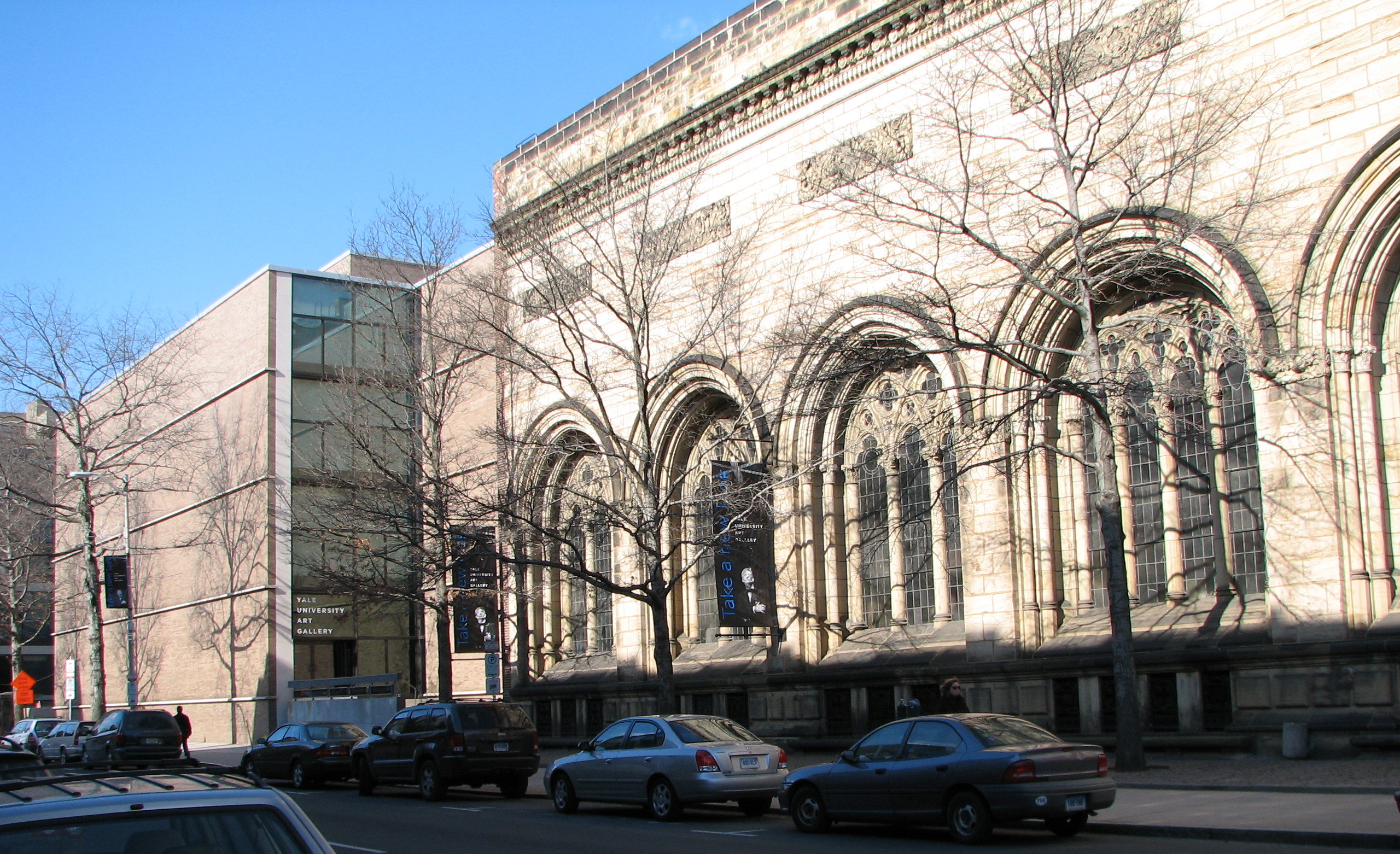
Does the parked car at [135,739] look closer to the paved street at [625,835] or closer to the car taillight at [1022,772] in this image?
the paved street at [625,835]

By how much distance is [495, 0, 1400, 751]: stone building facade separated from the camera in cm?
1769

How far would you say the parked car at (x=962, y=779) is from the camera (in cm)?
1288

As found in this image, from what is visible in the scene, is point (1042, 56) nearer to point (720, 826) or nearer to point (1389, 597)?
point (1389, 597)

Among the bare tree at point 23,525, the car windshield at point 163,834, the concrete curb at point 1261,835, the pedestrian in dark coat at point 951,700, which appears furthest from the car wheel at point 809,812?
the bare tree at point 23,525

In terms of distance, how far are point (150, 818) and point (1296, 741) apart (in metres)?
16.2

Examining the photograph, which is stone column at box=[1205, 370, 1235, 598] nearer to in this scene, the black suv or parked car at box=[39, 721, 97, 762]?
the black suv

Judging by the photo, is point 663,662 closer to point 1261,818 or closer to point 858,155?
point 858,155

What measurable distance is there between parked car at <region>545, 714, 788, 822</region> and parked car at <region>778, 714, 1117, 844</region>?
5.48 feet

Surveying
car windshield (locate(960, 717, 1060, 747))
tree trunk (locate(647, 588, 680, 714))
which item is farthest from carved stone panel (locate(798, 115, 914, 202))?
car windshield (locate(960, 717, 1060, 747))

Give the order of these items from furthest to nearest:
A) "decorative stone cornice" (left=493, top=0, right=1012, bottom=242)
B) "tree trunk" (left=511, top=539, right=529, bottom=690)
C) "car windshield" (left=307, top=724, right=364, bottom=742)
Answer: "tree trunk" (left=511, top=539, right=529, bottom=690)
"car windshield" (left=307, top=724, right=364, bottom=742)
"decorative stone cornice" (left=493, top=0, right=1012, bottom=242)

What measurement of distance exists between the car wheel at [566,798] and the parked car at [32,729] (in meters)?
25.5

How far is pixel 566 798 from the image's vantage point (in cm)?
1866

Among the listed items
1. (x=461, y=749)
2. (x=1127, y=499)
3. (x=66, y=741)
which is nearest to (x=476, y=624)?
(x=461, y=749)

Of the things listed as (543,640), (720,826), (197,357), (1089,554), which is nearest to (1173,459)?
(1089,554)
